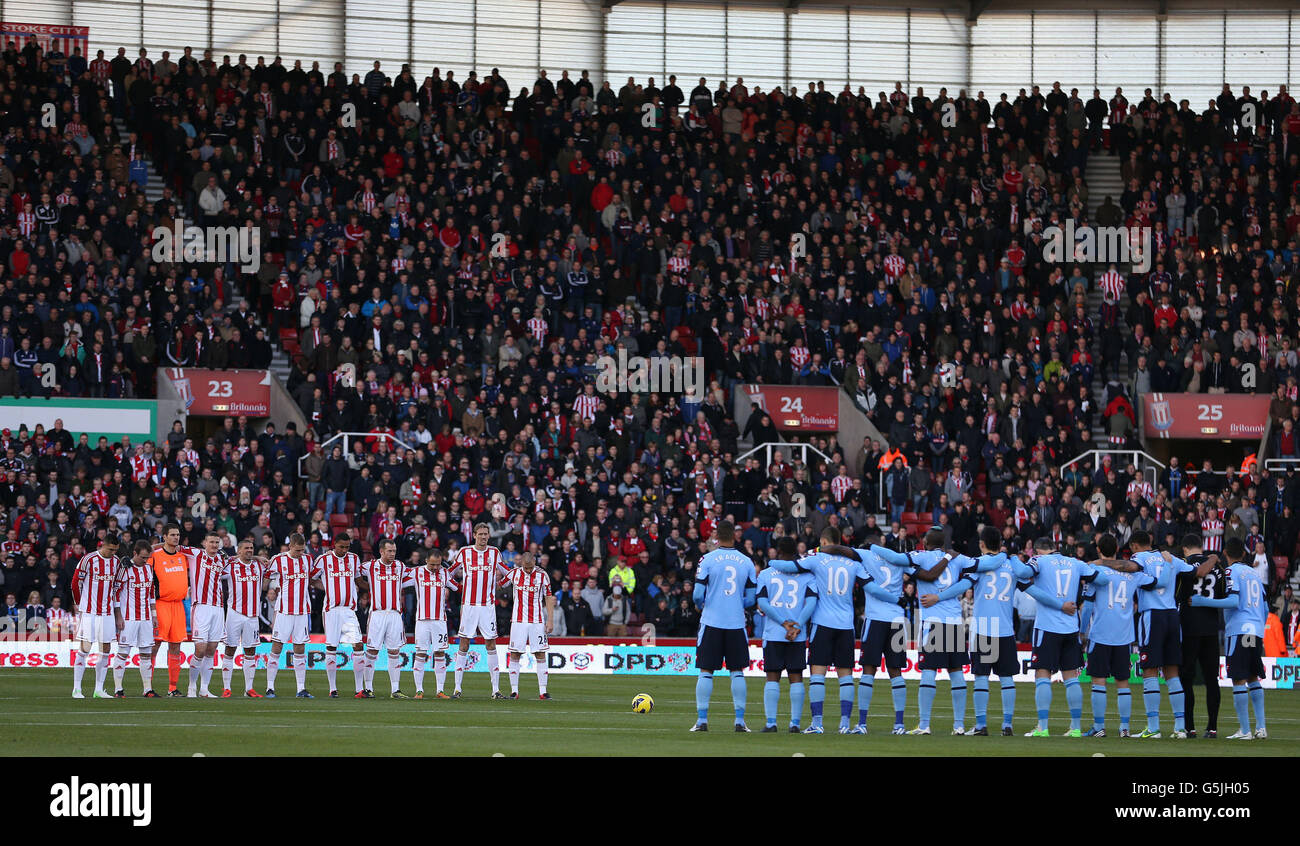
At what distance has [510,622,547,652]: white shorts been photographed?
25.6 meters

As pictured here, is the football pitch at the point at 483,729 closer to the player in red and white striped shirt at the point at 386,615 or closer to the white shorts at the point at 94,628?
the player in red and white striped shirt at the point at 386,615

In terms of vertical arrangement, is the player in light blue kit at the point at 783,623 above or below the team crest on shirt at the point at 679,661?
above

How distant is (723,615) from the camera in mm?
19719

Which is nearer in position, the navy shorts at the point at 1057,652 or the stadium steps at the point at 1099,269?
the navy shorts at the point at 1057,652

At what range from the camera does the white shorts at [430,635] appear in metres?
25.8

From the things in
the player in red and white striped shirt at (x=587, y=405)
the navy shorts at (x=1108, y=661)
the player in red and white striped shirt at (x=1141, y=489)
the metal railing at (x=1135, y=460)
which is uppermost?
the player in red and white striped shirt at (x=587, y=405)

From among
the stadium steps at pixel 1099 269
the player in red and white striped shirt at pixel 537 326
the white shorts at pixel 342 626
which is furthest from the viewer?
the stadium steps at pixel 1099 269

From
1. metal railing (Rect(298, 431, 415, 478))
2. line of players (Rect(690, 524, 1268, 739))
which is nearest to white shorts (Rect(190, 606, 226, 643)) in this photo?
line of players (Rect(690, 524, 1268, 739))

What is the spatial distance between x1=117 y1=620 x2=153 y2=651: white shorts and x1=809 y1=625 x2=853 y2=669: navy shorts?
994 cm

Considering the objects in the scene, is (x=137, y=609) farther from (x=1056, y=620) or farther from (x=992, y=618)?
(x=1056, y=620)

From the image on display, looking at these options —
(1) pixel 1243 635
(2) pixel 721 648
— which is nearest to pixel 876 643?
(2) pixel 721 648

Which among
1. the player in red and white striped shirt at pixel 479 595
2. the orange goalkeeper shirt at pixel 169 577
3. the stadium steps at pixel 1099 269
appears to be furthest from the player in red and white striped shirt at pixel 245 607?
the stadium steps at pixel 1099 269
